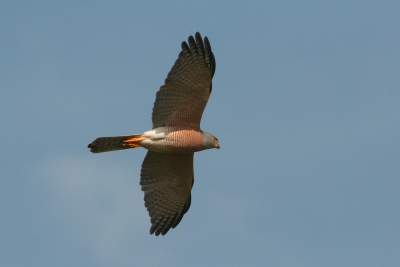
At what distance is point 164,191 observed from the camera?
18.1 metres

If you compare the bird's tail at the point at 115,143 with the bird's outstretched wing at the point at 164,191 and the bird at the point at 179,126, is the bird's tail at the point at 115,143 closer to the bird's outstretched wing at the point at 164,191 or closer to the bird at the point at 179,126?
the bird at the point at 179,126

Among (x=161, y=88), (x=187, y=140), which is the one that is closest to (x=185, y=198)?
(x=187, y=140)

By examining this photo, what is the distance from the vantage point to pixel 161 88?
16625mm

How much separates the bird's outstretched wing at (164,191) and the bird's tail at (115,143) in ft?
3.18

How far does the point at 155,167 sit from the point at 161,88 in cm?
224

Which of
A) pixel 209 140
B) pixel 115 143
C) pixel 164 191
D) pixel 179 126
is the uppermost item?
pixel 179 126

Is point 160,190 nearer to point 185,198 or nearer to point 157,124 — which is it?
point 185,198

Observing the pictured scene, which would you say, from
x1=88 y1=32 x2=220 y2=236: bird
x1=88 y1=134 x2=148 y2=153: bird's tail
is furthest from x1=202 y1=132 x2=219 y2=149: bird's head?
x1=88 y1=134 x2=148 y2=153: bird's tail

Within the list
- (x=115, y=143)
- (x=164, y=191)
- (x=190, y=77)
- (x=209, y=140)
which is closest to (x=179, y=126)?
(x=209, y=140)

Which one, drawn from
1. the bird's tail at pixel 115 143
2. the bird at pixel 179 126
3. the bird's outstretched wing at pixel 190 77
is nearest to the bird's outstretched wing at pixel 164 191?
the bird at pixel 179 126

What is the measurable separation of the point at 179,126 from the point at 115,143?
4.75 ft

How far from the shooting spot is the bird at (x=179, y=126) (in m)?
16.6

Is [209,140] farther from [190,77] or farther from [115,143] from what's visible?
[115,143]

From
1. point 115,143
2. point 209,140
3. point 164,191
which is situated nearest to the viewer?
point 115,143
